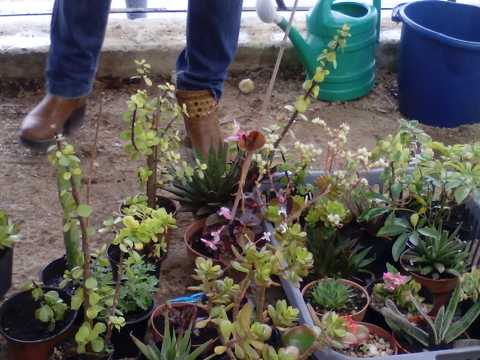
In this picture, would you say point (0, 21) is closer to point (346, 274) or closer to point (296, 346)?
point (346, 274)

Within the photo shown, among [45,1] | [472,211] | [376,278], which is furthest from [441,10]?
[45,1]

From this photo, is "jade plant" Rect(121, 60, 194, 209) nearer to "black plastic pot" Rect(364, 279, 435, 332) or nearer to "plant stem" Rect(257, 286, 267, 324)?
"plant stem" Rect(257, 286, 267, 324)

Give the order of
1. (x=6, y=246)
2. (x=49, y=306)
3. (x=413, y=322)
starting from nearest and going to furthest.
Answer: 1. (x=49, y=306)
2. (x=413, y=322)
3. (x=6, y=246)

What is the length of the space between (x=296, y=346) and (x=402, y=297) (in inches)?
16.1

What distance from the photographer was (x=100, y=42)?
6.78 feet

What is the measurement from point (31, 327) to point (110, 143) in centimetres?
118

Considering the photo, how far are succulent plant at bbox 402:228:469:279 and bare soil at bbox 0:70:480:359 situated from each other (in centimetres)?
52

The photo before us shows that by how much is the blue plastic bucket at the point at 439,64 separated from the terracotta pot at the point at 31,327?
6.42ft

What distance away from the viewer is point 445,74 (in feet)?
8.38

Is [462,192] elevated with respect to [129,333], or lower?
elevated

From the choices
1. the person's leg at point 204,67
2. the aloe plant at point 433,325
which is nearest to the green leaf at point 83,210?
the aloe plant at point 433,325

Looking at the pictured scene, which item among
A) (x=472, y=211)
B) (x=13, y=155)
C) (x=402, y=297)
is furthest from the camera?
(x=13, y=155)

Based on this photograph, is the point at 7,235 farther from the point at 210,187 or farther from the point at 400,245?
the point at 400,245

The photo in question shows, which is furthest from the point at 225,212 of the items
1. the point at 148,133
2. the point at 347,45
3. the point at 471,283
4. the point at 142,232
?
the point at 347,45
